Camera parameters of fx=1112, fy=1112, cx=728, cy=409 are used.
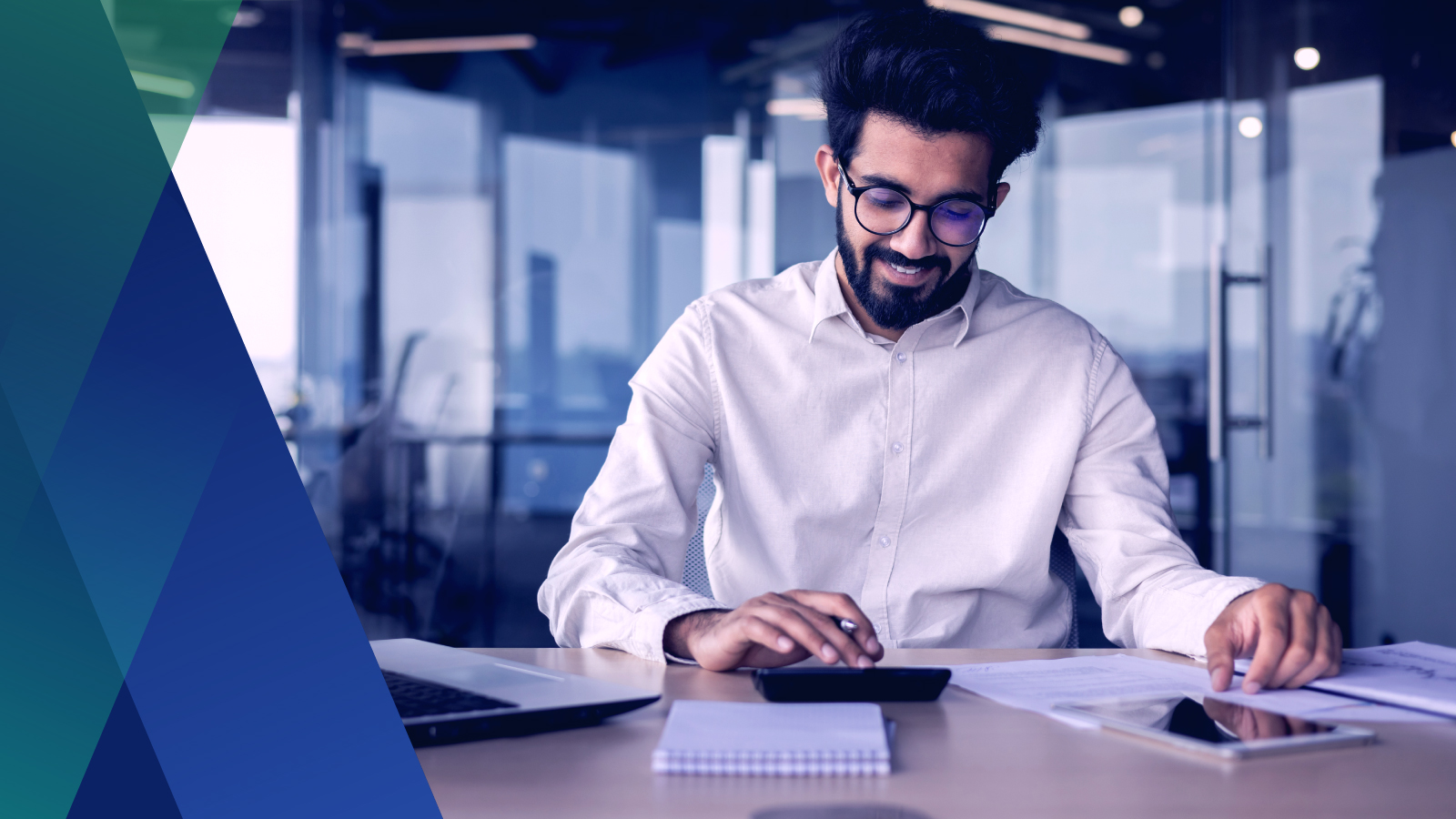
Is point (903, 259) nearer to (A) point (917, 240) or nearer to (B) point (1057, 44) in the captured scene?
(A) point (917, 240)

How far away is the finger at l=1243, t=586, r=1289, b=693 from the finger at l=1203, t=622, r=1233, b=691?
0.02 m

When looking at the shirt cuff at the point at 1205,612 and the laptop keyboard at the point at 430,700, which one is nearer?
the laptop keyboard at the point at 430,700

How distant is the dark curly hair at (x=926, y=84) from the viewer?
1.53 metres

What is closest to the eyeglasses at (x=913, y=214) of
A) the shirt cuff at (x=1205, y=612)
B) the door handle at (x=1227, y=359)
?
the shirt cuff at (x=1205, y=612)

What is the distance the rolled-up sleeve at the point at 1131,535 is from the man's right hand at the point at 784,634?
0.42 meters

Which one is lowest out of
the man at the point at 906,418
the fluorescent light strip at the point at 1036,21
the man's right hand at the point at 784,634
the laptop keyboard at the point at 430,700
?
the laptop keyboard at the point at 430,700

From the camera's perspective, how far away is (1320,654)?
3.52ft

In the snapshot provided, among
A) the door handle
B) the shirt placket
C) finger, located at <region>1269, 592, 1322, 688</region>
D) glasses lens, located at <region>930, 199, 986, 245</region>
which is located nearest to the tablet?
finger, located at <region>1269, 592, 1322, 688</region>

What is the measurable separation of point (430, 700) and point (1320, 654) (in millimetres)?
831

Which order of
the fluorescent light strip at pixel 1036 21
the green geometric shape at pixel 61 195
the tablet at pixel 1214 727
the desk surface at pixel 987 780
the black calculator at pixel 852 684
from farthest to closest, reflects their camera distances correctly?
1. the fluorescent light strip at pixel 1036 21
2. the green geometric shape at pixel 61 195
3. the black calculator at pixel 852 684
4. the tablet at pixel 1214 727
5. the desk surface at pixel 987 780

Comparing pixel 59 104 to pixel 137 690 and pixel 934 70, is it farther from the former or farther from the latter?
pixel 934 70

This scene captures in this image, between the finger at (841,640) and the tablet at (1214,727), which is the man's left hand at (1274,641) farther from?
the finger at (841,640)

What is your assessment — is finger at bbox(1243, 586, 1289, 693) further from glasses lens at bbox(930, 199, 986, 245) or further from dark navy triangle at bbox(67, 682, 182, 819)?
dark navy triangle at bbox(67, 682, 182, 819)

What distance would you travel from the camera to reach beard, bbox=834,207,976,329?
1548mm
